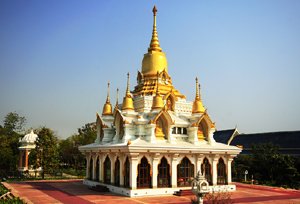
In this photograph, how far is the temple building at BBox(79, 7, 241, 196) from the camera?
22141mm

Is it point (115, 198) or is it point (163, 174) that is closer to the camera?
point (115, 198)

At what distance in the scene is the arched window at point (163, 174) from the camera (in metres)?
22.8

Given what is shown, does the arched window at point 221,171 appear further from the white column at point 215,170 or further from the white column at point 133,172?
the white column at point 133,172

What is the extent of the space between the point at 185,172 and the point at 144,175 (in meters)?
3.61

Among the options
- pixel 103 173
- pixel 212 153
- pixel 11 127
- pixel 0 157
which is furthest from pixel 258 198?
pixel 11 127

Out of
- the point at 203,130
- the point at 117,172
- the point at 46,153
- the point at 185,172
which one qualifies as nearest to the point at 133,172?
the point at 117,172

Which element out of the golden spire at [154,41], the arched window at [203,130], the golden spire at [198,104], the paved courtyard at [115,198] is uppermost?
the golden spire at [154,41]

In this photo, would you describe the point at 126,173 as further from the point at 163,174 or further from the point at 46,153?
the point at 46,153

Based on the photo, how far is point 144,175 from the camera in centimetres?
2217

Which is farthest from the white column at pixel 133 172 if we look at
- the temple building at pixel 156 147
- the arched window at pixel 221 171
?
the arched window at pixel 221 171

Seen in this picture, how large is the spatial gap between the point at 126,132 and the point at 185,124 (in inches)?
203

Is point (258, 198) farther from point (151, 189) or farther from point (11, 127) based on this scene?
point (11, 127)

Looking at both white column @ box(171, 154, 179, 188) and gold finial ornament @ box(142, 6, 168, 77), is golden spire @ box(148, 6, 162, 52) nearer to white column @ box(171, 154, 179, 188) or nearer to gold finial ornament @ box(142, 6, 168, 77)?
gold finial ornament @ box(142, 6, 168, 77)

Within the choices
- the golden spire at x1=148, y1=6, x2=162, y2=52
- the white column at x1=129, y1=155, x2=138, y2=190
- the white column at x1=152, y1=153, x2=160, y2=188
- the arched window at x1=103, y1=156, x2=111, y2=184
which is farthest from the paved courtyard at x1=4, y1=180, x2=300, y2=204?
the golden spire at x1=148, y1=6, x2=162, y2=52
